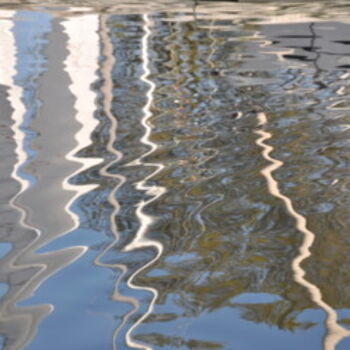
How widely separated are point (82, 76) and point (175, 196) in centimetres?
265

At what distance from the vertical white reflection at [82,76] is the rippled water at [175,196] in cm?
2

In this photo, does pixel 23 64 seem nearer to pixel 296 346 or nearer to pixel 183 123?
pixel 183 123

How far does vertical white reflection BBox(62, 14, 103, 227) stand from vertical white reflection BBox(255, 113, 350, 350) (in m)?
0.64

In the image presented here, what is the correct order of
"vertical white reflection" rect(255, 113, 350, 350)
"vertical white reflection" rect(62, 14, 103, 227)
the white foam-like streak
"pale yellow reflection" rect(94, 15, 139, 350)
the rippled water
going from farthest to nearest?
"vertical white reflection" rect(62, 14, 103, 227) < the white foam-like streak < "pale yellow reflection" rect(94, 15, 139, 350) < the rippled water < "vertical white reflection" rect(255, 113, 350, 350)

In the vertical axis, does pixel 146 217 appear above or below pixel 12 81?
above

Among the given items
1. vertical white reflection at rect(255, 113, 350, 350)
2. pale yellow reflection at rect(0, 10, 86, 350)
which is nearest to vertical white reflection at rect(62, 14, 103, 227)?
pale yellow reflection at rect(0, 10, 86, 350)

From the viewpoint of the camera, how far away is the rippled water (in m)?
2.38

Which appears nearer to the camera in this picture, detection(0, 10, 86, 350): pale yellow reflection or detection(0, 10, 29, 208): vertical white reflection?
detection(0, 10, 86, 350): pale yellow reflection

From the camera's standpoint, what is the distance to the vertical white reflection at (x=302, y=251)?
2264mm

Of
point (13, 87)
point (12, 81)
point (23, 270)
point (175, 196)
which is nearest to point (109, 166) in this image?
point (175, 196)

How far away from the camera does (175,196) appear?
3471mm

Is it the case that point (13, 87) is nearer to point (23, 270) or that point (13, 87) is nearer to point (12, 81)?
point (12, 81)

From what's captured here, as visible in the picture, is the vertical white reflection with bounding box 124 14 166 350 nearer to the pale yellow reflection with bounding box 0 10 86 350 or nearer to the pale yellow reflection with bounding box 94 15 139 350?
the pale yellow reflection with bounding box 94 15 139 350

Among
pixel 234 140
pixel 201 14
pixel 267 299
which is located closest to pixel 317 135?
pixel 234 140
